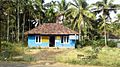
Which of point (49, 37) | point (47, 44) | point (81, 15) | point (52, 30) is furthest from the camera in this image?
point (81, 15)

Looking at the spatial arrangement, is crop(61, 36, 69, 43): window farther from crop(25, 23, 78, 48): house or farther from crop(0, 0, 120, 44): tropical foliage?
crop(0, 0, 120, 44): tropical foliage

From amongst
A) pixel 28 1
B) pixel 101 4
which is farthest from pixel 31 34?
pixel 101 4

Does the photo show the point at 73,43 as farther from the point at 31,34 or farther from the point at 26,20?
the point at 26,20

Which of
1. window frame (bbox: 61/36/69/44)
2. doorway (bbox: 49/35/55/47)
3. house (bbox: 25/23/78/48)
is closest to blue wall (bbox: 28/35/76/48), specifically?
house (bbox: 25/23/78/48)

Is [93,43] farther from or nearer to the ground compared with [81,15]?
nearer to the ground

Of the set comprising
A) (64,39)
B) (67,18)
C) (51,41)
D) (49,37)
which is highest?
(67,18)

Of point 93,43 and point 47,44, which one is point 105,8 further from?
point 47,44

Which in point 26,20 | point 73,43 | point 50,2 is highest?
point 50,2

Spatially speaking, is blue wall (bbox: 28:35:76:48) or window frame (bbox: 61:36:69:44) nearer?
blue wall (bbox: 28:35:76:48)

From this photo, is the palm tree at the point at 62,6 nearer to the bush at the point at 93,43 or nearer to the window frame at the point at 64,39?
the bush at the point at 93,43

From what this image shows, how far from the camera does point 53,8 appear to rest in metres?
50.8

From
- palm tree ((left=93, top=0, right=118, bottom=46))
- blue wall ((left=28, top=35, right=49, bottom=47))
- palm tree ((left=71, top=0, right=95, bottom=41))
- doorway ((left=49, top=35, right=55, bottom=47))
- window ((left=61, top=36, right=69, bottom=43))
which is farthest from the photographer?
palm tree ((left=93, top=0, right=118, bottom=46))

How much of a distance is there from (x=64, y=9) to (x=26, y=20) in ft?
25.1

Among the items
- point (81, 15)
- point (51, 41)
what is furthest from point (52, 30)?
point (81, 15)
